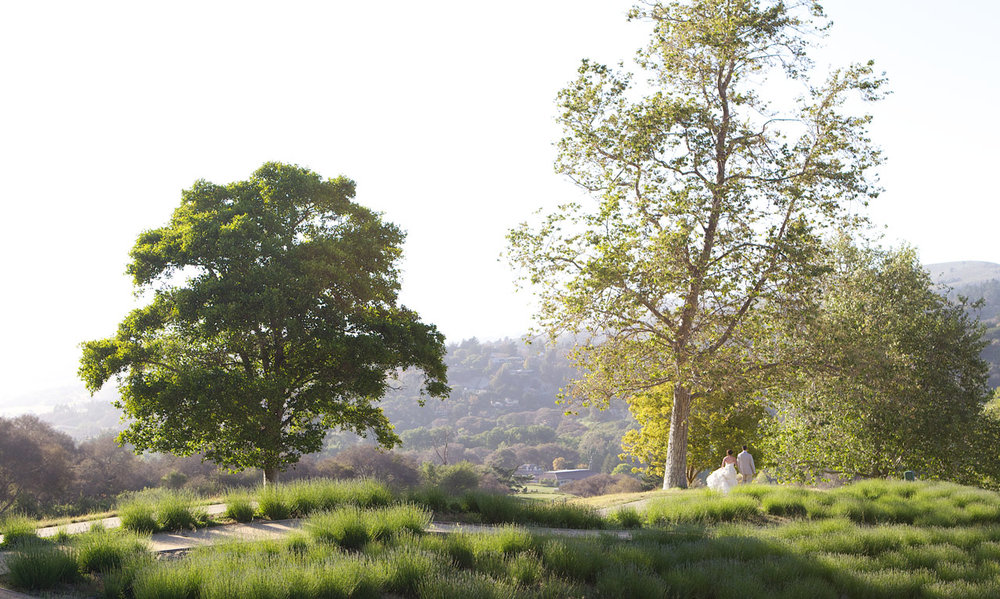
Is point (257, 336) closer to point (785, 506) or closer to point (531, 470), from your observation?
point (785, 506)

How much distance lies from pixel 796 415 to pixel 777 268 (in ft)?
24.8

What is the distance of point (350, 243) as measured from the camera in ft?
59.3

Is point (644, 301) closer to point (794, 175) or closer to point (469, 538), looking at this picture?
point (794, 175)

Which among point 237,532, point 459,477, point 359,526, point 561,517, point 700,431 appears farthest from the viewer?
point 459,477

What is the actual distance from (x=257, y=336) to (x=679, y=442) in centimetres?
1240

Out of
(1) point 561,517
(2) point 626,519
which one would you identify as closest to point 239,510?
(1) point 561,517

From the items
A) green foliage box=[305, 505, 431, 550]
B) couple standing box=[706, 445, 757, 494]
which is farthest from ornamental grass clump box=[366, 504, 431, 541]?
couple standing box=[706, 445, 757, 494]

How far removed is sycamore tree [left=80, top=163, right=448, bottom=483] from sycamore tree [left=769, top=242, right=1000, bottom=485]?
12.0m

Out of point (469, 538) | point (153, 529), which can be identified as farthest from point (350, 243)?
point (469, 538)

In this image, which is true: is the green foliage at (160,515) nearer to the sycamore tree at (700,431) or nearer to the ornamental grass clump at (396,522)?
the ornamental grass clump at (396,522)

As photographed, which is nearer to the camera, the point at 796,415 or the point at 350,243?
the point at 350,243

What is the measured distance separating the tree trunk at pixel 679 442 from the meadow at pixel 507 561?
8.86 meters

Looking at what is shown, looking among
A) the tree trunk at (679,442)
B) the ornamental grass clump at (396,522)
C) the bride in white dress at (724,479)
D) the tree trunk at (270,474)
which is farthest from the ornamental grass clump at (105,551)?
the tree trunk at (679,442)

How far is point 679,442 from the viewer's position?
1983 cm
